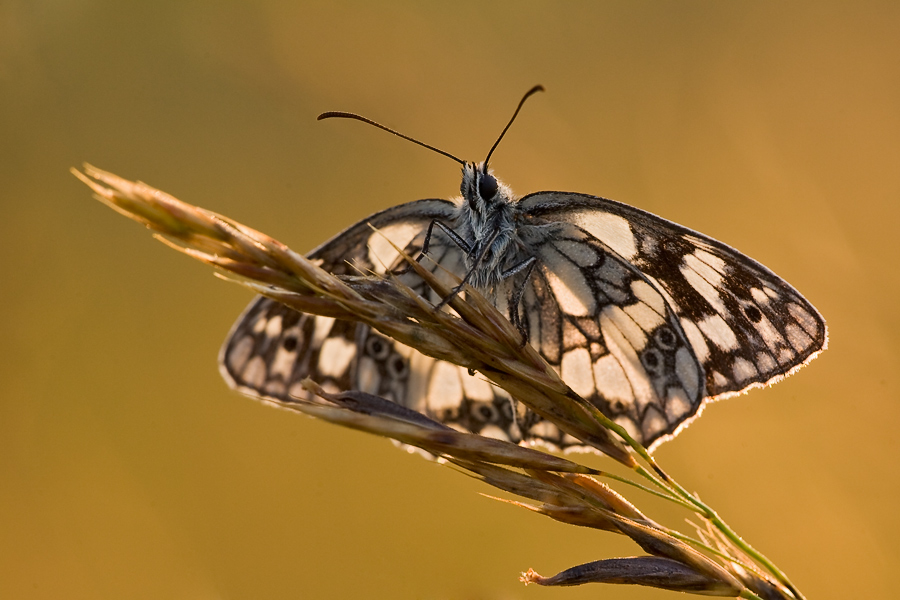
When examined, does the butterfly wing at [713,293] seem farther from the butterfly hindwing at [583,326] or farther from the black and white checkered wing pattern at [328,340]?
the black and white checkered wing pattern at [328,340]

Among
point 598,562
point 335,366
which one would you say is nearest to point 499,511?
point 335,366

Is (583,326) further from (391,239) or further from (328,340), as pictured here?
(328,340)

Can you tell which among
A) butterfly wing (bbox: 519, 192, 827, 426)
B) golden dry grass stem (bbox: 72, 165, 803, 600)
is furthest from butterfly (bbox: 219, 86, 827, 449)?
golden dry grass stem (bbox: 72, 165, 803, 600)

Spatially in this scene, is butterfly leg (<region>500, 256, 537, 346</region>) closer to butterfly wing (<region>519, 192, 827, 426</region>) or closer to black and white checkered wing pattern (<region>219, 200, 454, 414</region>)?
butterfly wing (<region>519, 192, 827, 426</region>)

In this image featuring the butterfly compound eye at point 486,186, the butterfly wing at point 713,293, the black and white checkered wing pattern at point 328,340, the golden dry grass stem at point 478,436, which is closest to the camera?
the golden dry grass stem at point 478,436

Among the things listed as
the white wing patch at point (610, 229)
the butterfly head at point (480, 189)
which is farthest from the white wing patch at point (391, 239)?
the white wing patch at point (610, 229)

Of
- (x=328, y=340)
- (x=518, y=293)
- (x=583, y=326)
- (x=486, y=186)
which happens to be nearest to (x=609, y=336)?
(x=583, y=326)

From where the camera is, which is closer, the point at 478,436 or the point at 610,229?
the point at 478,436
